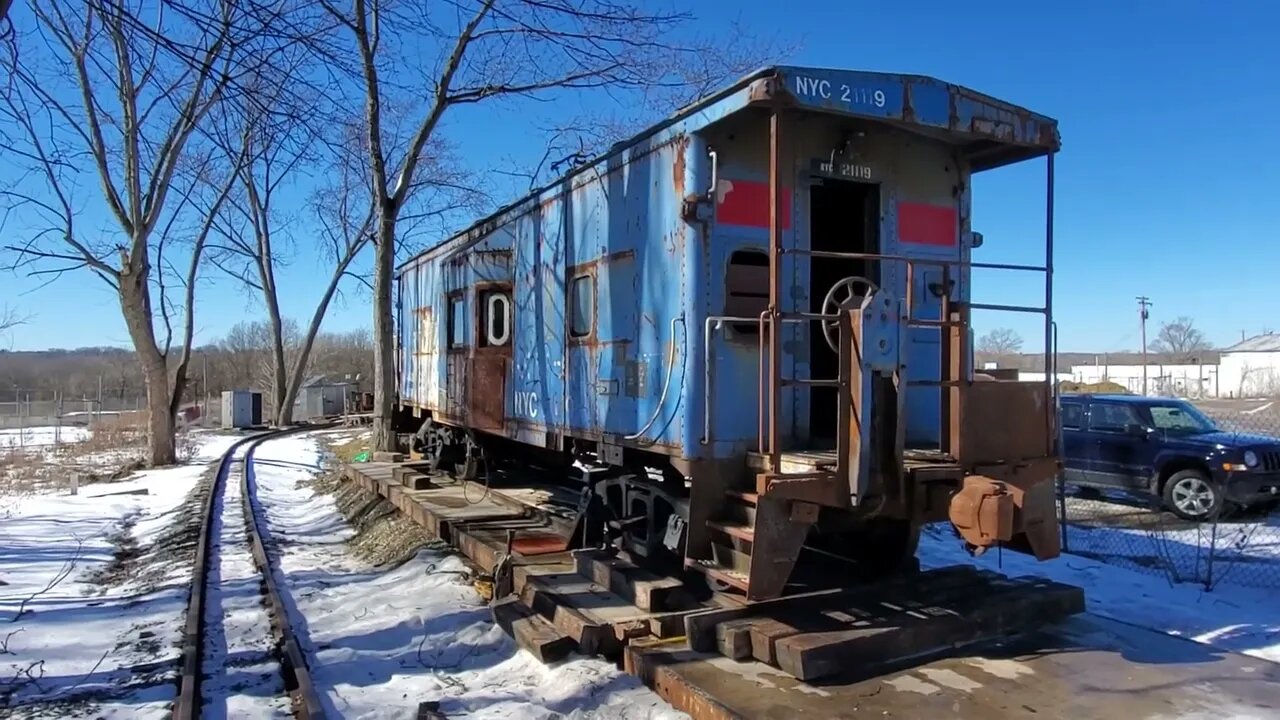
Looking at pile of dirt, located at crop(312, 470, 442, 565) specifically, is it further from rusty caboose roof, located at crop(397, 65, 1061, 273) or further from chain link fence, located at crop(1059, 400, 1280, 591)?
chain link fence, located at crop(1059, 400, 1280, 591)

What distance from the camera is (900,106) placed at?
5.64 meters

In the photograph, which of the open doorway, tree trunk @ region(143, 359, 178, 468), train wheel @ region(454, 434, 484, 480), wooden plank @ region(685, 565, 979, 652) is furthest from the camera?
tree trunk @ region(143, 359, 178, 468)

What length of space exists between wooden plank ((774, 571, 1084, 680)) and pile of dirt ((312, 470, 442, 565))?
5091mm

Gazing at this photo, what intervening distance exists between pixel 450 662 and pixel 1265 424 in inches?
468

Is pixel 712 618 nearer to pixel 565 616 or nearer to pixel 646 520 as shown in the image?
pixel 565 616

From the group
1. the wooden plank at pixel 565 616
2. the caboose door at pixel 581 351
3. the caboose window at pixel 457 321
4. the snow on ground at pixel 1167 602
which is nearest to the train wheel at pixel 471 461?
the caboose window at pixel 457 321

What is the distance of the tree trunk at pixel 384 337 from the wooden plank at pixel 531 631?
9.70 m

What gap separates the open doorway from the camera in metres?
6.62

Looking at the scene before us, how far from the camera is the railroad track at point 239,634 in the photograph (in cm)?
521

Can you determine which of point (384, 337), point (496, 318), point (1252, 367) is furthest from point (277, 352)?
point (1252, 367)

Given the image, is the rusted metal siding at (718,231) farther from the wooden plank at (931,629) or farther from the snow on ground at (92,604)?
the snow on ground at (92,604)

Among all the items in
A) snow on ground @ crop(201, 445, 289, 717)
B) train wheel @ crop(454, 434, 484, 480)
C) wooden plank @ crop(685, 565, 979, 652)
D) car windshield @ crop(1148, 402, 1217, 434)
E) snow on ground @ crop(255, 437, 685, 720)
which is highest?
car windshield @ crop(1148, 402, 1217, 434)

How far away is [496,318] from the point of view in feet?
33.4

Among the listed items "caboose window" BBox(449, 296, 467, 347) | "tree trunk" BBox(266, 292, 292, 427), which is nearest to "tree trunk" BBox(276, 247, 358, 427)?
"tree trunk" BBox(266, 292, 292, 427)
